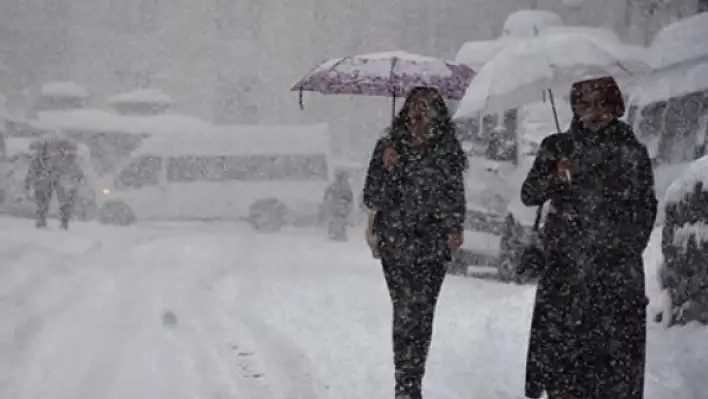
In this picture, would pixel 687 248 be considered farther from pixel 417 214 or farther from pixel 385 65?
pixel 385 65

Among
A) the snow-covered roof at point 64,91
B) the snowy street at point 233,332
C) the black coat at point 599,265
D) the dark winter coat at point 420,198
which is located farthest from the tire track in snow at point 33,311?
the snow-covered roof at point 64,91

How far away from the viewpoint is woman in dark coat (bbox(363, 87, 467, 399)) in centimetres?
562

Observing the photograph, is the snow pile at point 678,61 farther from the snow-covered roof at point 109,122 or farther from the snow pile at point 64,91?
the snow pile at point 64,91

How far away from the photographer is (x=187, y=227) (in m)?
21.9

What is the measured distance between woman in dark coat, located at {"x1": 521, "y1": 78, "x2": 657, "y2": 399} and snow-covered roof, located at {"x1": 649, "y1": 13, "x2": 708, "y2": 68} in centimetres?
844

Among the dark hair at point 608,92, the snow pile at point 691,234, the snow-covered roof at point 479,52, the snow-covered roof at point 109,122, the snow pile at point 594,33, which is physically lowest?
the snow pile at point 691,234

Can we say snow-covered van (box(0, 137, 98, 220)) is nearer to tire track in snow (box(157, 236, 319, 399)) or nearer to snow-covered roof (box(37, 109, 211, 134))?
snow-covered roof (box(37, 109, 211, 134))

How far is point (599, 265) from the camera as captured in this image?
4.62m

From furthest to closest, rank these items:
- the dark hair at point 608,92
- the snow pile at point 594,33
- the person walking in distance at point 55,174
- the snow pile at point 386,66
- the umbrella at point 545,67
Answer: the person walking in distance at point 55,174, the snow pile at point 594,33, the umbrella at point 545,67, the snow pile at point 386,66, the dark hair at point 608,92

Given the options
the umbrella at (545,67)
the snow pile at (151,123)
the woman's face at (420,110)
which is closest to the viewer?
the woman's face at (420,110)

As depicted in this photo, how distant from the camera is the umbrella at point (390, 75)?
8617mm

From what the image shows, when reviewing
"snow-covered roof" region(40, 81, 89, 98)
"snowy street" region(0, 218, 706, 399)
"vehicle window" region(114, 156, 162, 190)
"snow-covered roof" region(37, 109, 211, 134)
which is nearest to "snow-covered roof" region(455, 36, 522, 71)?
"vehicle window" region(114, 156, 162, 190)

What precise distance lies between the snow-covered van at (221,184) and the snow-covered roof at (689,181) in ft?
48.7

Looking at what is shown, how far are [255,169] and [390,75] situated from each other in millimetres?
13701
